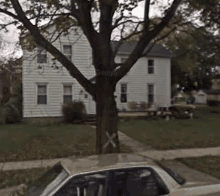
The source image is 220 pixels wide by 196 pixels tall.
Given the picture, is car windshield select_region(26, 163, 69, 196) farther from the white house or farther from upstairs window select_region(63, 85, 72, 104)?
upstairs window select_region(63, 85, 72, 104)

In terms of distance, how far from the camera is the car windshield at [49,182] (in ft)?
10.8

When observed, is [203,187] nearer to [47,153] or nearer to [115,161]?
[115,161]

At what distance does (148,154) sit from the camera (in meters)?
9.12

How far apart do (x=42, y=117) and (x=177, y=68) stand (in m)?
20.3

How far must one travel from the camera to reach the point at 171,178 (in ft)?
11.8

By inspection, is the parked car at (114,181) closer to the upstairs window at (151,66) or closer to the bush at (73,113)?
the bush at (73,113)

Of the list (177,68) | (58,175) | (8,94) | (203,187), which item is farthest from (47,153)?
(177,68)

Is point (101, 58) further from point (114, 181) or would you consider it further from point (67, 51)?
point (67, 51)

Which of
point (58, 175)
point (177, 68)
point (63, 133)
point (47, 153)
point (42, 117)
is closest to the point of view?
point (58, 175)

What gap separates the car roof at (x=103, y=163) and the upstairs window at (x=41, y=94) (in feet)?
53.2

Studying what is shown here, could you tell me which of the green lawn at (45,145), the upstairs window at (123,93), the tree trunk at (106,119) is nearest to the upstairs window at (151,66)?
the upstairs window at (123,93)

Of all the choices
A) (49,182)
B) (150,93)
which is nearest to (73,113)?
(150,93)

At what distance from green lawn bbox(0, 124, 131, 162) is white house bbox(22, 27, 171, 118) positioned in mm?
6083

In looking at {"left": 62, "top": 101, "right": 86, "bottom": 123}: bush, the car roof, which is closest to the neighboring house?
{"left": 62, "top": 101, "right": 86, "bottom": 123}: bush
